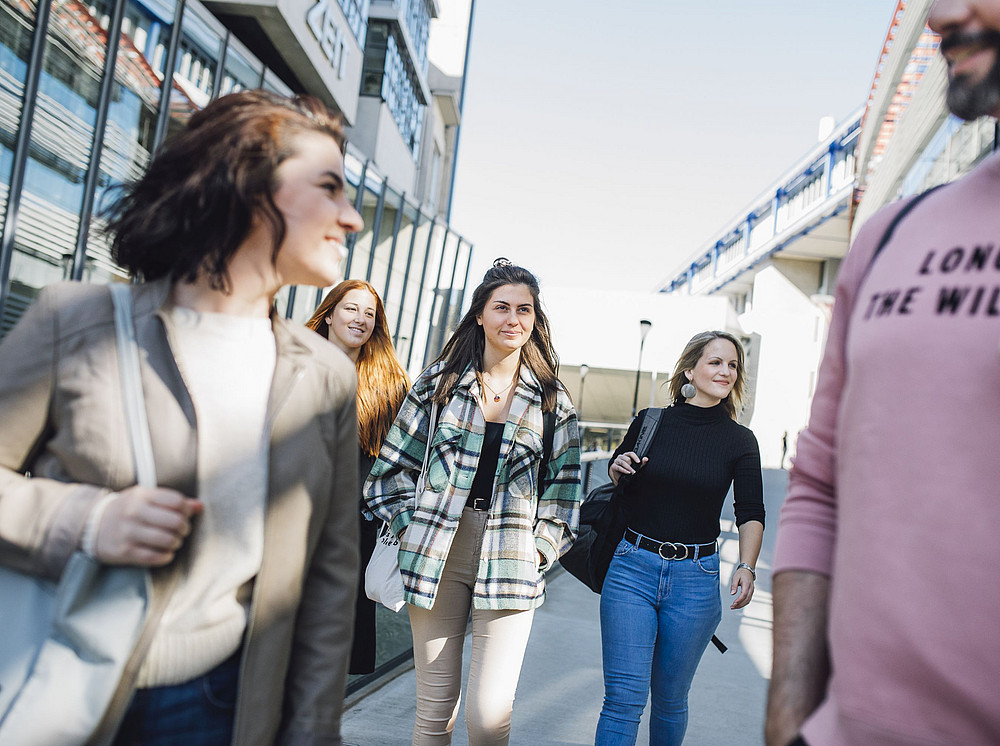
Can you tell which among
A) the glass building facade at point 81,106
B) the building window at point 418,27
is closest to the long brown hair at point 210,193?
the glass building facade at point 81,106

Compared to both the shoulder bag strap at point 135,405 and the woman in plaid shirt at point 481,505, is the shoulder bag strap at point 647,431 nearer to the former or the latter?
the woman in plaid shirt at point 481,505

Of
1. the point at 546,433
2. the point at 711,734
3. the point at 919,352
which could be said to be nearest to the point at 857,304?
the point at 919,352

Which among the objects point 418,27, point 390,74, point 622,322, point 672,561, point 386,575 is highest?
point 418,27

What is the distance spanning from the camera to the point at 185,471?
1.39 m

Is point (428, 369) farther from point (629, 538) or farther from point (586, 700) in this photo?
point (586, 700)

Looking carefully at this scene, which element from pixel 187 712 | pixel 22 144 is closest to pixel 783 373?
pixel 22 144

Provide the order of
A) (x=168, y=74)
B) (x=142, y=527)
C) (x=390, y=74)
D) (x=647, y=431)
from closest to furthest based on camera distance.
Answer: (x=142, y=527) < (x=647, y=431) < (x=168, y=74) < (x=390, y=74)

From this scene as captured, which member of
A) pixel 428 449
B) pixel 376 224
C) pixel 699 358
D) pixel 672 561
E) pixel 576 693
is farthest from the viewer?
pixel 376 224

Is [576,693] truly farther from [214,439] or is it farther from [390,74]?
[390,74]

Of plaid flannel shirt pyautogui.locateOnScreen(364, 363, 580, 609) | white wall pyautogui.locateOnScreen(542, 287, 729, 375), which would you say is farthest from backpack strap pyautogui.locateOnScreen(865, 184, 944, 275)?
white wall pyautogui.locateOnScreen(542, 287, 729, 375)

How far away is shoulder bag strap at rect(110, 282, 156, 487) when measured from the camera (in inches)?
53.1

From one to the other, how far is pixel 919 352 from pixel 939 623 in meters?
0.33

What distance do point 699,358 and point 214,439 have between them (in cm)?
306

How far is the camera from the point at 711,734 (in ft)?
15.6
